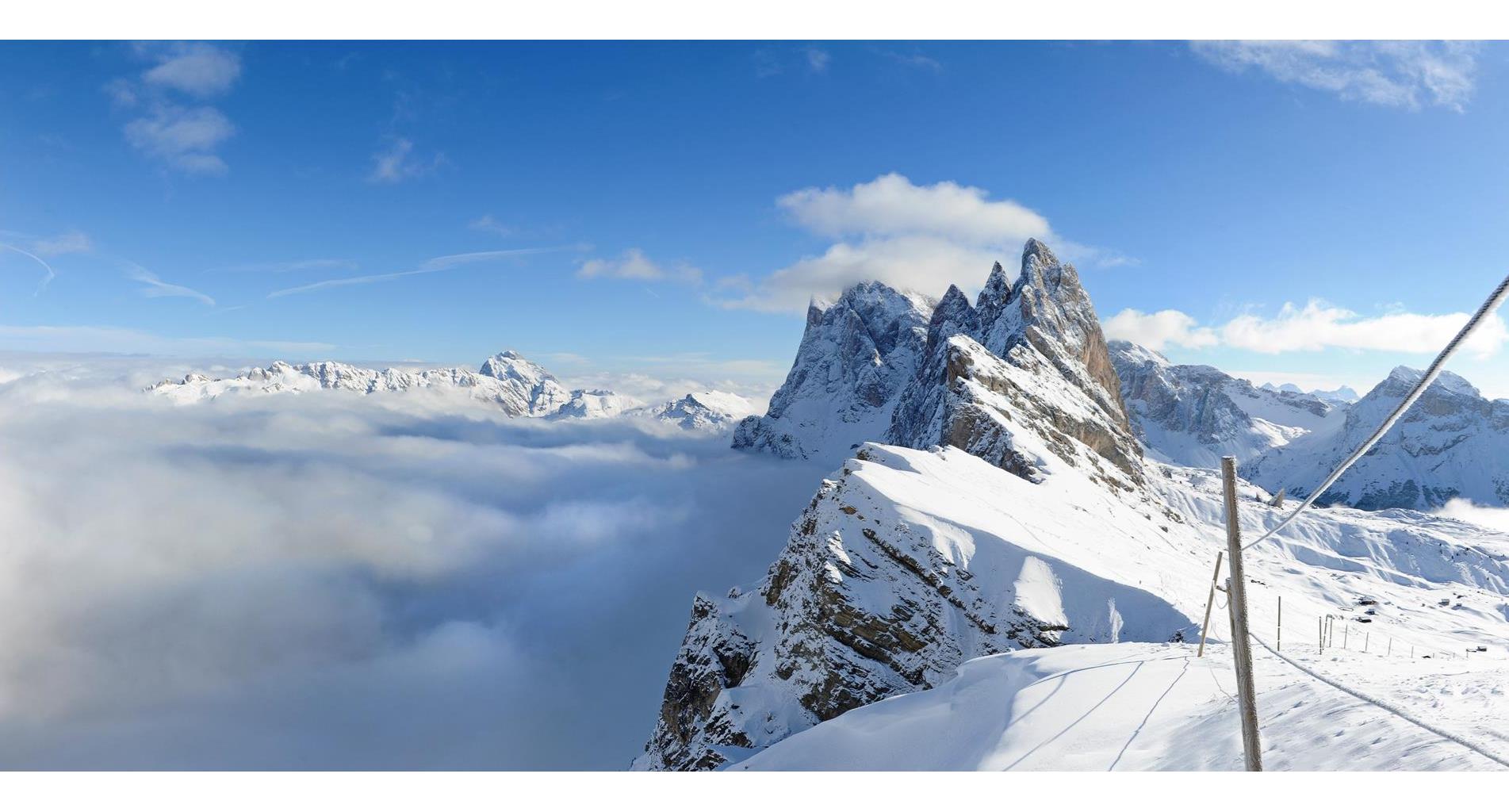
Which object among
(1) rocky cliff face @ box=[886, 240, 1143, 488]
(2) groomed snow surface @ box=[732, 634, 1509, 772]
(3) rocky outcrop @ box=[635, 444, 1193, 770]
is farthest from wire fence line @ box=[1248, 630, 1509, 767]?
(1) rocky cliff face @ box=[886, 240, 1143, 488]

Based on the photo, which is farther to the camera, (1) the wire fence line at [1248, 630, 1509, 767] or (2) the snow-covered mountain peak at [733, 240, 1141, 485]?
(2) the snow-covered mountain peak at [733, 240, 1141, 485]

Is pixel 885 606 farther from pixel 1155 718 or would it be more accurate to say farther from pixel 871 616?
pixel 1155 718

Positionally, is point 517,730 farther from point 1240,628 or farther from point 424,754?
point 1240,628

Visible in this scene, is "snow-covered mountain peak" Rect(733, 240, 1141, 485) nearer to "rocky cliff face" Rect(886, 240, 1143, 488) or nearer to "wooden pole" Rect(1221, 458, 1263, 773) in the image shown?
"rocky cliff face" Rect(886, 240, 1143, 488)

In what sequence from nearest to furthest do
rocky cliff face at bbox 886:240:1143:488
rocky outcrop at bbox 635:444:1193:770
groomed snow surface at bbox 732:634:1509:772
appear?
1. groomed snow surface at bbox 732:634:1509:772
2. rocky outcrop at bbox 635:444:1193:770
3. rocky cliff face at bbox 886:240:1143:488

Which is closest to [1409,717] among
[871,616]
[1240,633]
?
[1240,633]
